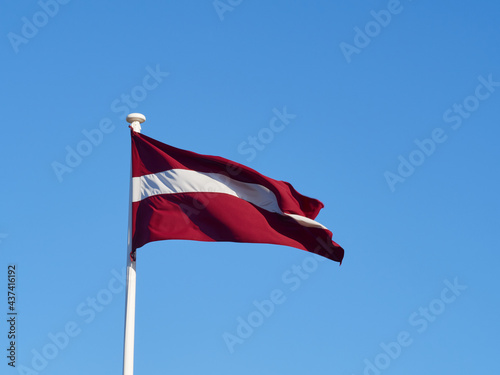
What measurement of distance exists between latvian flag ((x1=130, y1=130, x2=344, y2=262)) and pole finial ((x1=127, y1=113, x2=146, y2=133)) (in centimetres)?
17

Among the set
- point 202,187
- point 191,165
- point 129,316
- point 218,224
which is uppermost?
point 191,165

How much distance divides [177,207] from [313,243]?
2.64 meters

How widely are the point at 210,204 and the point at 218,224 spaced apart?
431 millimetres

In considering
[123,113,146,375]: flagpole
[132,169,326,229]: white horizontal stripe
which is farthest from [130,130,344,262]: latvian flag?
[123,113,146,375]: flagpole

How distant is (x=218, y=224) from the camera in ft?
50.3

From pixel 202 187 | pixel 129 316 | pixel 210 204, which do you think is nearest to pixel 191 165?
pixel 202 187

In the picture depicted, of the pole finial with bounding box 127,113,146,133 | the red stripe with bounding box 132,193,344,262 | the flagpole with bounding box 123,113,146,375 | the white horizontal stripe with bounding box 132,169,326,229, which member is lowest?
the flagpole with bounding box 123,113,146,375

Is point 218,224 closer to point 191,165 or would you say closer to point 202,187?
point 202,187

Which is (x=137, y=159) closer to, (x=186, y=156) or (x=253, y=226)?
(x=186, y=156)

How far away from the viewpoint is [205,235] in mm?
15188

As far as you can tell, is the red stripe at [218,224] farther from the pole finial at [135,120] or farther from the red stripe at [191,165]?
the pole finial at [135,120]

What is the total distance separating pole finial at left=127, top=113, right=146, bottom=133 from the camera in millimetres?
15805

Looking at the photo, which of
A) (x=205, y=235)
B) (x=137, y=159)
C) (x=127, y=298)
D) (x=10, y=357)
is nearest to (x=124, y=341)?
(x=127, y=298)

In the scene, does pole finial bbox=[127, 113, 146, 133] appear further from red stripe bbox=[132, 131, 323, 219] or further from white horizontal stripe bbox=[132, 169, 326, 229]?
white horizontal stripe bbox=[132, 169, 326, 229]
